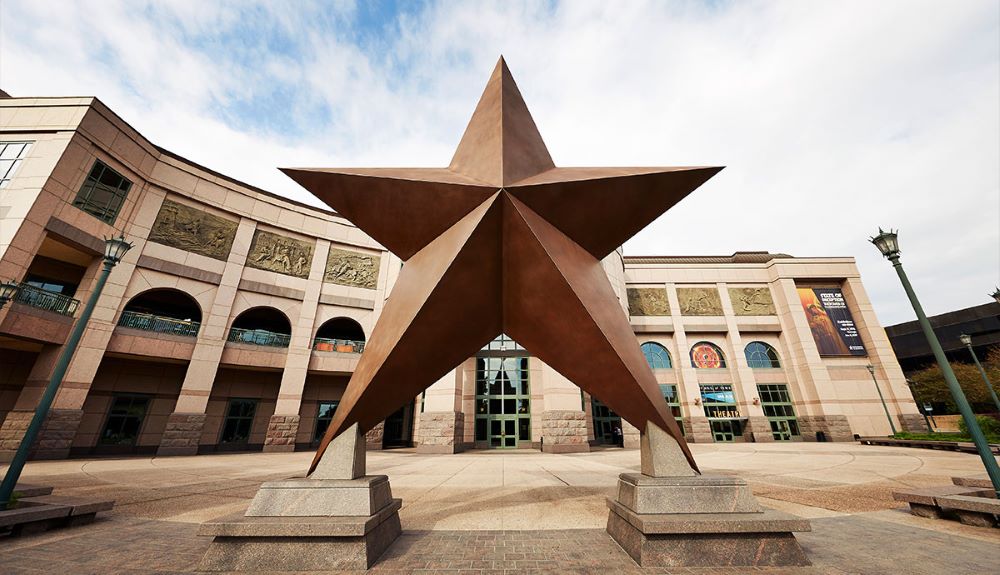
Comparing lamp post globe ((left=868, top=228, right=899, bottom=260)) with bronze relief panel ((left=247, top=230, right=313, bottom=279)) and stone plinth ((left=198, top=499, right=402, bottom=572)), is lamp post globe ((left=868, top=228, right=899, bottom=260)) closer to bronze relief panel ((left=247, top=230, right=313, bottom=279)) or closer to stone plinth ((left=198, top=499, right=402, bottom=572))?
stone plinth ((left=198, top=499, right=402, bottom=572))

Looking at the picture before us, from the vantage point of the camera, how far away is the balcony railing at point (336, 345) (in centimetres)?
2088

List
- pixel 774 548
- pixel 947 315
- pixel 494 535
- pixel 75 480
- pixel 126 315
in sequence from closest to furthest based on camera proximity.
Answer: pixel 774 548 < pixel 494 535 < pixel 75 480 < pixel 126 315 < pixel 947 315

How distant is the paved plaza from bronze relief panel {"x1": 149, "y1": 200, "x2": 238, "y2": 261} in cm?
1198

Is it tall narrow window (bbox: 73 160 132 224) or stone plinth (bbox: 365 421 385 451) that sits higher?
tall narrow window (bbox: 73 160 132 224)

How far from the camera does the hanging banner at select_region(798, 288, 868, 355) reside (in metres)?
25.9

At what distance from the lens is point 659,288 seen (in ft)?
95.4

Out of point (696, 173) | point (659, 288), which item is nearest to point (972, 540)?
point (696, 173)

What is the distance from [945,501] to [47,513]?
12768mm

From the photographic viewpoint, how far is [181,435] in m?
16.4

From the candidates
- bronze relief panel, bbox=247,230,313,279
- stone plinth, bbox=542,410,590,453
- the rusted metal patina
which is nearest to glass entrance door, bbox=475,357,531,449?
stone plinth, bbox=542,410,590,453

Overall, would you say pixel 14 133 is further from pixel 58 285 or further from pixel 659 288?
pixel 659 288

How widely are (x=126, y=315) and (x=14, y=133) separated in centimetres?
841

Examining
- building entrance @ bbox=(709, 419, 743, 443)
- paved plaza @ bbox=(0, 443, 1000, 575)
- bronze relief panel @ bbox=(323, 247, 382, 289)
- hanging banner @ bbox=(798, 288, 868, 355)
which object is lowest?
paved plaza @ bbox=(0, 443, 1000, 575)

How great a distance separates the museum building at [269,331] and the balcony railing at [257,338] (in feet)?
0.40
